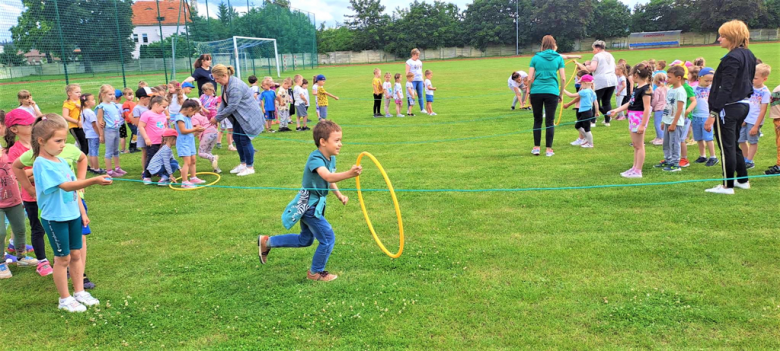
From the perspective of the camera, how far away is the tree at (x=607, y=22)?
79.3 metres

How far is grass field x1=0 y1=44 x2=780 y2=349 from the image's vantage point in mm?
4102

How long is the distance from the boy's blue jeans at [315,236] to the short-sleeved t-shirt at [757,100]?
7.60 metres

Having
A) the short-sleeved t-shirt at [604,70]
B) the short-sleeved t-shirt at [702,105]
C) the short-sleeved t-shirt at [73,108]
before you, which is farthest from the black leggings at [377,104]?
the short-sleeved t-shirt at [702,105]

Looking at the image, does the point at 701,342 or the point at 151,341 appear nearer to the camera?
the point at 701,342

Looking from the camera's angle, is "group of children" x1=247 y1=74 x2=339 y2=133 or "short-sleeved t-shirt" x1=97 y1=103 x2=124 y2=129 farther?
"group of children" x1=247 y1=74 x2=339 y2=133

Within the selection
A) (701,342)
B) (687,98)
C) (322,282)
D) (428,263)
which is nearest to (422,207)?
(428,263)

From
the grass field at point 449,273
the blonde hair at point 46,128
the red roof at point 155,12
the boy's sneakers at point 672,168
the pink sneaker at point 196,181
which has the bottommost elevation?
the grass field at point 449,273

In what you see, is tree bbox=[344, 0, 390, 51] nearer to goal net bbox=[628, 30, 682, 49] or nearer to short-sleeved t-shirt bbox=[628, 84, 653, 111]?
goal net bbox=[628, 30, 682, 49]

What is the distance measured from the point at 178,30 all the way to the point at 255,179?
21.1 m

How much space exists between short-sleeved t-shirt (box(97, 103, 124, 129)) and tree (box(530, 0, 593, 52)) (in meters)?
75.2

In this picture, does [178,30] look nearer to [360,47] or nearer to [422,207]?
[422,207]

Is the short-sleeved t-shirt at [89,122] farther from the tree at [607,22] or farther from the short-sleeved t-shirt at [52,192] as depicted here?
the tree at [607,22]

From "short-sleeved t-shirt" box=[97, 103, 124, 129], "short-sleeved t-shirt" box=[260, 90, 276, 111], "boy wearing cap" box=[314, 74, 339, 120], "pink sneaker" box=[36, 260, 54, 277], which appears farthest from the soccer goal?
"pink sneaker" box=[36, 260, 54, 277]

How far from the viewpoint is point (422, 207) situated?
736 cm
